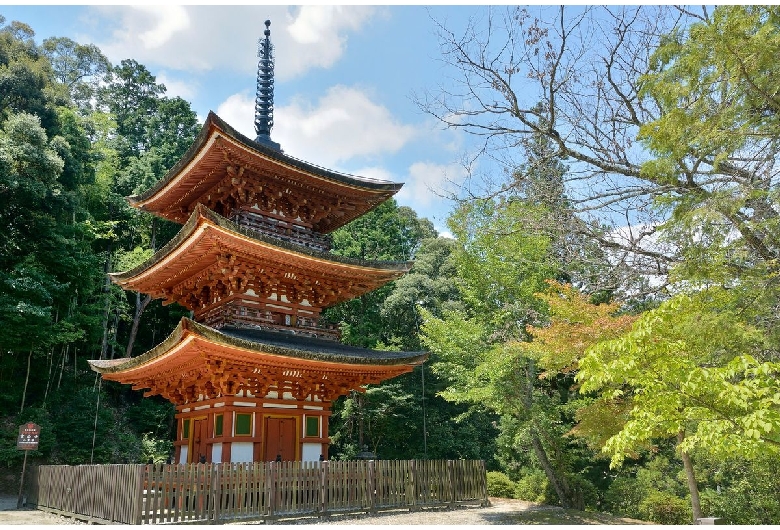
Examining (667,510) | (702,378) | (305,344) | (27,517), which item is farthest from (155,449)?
(702,378)

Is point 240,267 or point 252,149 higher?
point 252,149

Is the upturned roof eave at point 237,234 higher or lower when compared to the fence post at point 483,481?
higher

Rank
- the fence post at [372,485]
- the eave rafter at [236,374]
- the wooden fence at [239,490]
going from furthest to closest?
the fence post at [372,485] → the eave rafter at [236,374] → the wooden fence at [239,490]

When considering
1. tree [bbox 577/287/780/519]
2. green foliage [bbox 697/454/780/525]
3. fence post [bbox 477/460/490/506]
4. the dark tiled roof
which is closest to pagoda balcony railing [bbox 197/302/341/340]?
the dark tiled roof

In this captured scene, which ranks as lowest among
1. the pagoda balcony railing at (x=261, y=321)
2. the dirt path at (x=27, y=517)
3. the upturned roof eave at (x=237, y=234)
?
the dirt path at (x=27, y=517)

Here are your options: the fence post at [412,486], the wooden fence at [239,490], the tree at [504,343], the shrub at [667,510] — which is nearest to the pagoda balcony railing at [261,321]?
the wooden fence at [239,490]

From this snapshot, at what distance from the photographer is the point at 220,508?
391 inches

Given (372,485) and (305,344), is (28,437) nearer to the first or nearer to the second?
(305,344)

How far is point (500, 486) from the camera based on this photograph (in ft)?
66.5

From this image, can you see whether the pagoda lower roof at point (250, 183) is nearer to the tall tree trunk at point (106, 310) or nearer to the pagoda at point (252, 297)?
the pagoda at point (252, 297)

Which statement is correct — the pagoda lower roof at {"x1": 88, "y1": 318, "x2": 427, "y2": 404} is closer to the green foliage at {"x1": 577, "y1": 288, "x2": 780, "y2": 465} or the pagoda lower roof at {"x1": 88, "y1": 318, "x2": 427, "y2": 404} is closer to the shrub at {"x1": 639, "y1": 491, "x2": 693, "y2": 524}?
the green foliage at {"x1": 577, "y1": 288, "x2": 780, "y2": 465}

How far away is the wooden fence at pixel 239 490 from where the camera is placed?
943 cm

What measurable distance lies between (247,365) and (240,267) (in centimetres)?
226

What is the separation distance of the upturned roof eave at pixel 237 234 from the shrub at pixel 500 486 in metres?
10.7
